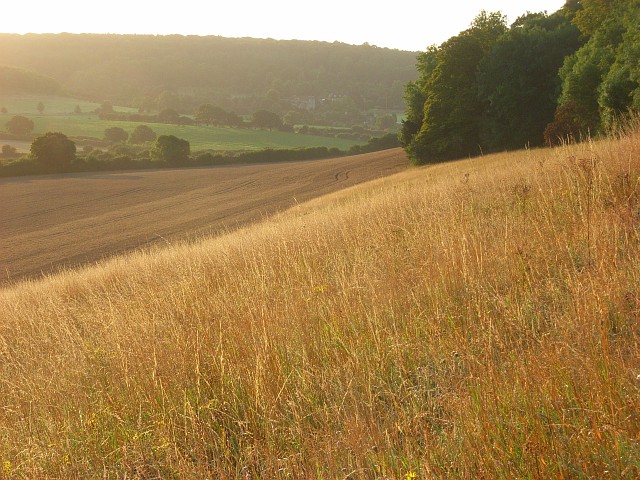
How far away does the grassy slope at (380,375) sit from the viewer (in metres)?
2.55

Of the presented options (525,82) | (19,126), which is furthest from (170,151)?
(525,82)

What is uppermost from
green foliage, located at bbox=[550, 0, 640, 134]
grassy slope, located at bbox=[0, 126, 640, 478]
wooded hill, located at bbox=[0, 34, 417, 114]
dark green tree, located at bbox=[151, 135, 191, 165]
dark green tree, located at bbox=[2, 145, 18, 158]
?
wooded hill, located at bbox=[0, 34, 417, 114]

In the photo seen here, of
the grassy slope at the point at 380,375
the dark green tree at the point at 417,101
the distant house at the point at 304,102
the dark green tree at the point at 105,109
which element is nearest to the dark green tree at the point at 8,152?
the dark green tree at the point at 417,101

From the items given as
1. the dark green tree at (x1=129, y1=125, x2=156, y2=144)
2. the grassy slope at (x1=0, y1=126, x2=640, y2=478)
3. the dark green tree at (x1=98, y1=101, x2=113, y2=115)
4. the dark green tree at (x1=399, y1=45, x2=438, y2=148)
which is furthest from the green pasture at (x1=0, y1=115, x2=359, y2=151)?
the grassy slope at (x1=0, y1=126, x2=640, y2=478)

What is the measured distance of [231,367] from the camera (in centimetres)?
396

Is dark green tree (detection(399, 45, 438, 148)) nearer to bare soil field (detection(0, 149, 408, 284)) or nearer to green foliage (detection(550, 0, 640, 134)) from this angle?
bare soil field (detection(0, 149, 408, 284))

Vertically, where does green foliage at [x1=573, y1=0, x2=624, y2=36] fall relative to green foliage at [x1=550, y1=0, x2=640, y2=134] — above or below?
above

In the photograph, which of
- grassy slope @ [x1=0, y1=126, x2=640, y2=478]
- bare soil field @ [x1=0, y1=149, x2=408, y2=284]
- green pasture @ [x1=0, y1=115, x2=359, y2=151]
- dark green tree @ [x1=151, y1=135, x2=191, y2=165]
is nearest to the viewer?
grassy slope @ [x1=0, y1=126, x2=640, y2=478]

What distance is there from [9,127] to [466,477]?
92538 millimetres

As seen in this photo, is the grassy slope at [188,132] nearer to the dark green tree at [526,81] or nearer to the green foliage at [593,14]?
the dark green tree at [526,81]

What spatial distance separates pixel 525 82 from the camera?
39.4 metres

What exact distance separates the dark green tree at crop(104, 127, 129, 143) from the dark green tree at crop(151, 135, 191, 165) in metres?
23.1

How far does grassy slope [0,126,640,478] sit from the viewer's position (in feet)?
8.38

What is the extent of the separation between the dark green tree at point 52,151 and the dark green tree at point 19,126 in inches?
1087
